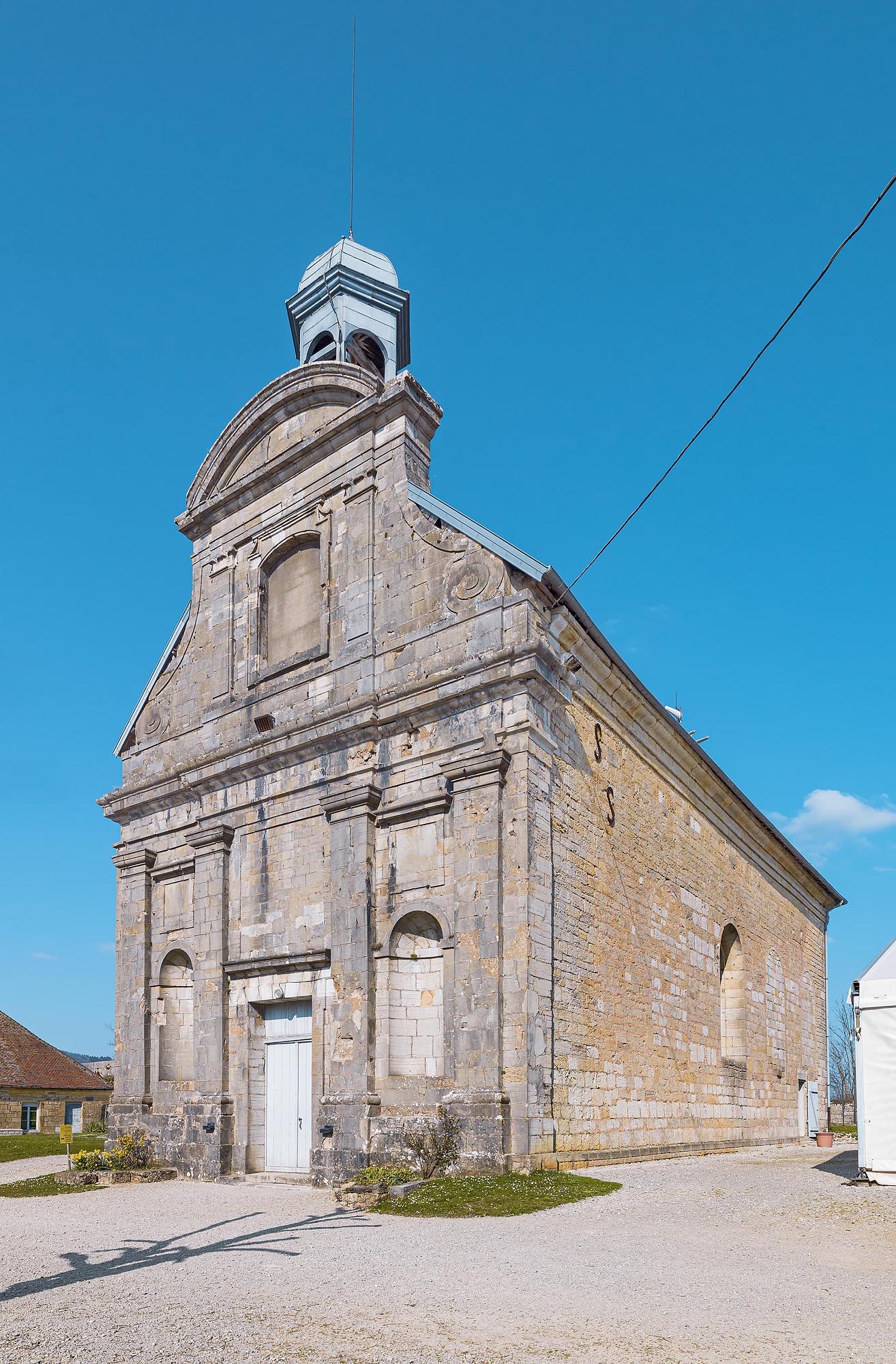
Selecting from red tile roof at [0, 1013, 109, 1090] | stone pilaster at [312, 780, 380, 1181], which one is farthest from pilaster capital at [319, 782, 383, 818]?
red tile roof at [0, 1013, 109, 1090]

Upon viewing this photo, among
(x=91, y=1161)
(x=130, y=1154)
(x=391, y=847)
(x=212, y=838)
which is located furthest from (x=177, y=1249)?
(x=212, y=838)

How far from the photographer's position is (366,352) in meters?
20.4

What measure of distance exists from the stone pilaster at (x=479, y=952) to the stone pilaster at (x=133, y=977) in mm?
6565

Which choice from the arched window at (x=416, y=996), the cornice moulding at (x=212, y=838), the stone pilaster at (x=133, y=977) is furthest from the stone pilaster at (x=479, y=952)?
the stone pilaster at (x=133, y=977)

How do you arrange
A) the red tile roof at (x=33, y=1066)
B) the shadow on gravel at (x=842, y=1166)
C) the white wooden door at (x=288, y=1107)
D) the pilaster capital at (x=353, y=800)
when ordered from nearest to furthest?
the shadow on gravel at (x=842, y=1166), the pilaster capital at (x=353, y=800), the white wooden door at (x=288, y=1107), the red tile roof at (x=33, y=1066)

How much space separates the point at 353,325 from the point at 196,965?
37.0ft

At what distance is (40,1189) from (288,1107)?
10.3 ft

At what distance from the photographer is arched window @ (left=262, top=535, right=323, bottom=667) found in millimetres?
16594

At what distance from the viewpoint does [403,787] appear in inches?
548

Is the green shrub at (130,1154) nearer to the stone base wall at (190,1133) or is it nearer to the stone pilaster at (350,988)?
the stone base wall at (190,1133)

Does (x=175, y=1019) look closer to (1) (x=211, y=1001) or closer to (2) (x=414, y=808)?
(1) (x=211, y=1001)

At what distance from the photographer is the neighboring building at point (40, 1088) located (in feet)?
109

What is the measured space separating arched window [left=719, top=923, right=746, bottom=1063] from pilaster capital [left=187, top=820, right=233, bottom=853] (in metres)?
9.42

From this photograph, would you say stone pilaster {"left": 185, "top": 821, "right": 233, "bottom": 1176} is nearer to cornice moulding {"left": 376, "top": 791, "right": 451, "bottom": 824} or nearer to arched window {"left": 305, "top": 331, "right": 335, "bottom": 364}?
cornice moulding {"left": 376, "top": 791, "right": 451, "bottom": 824}
